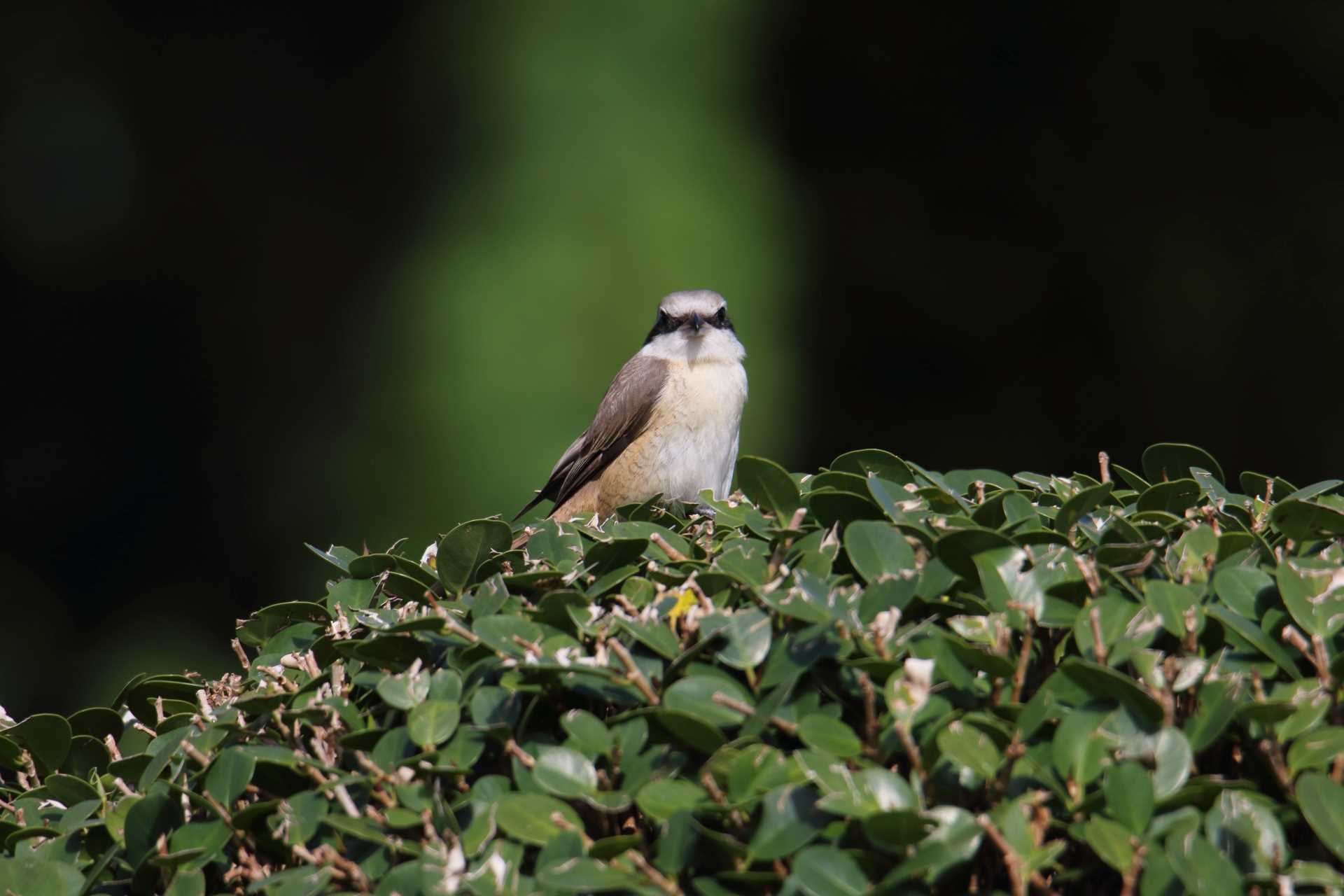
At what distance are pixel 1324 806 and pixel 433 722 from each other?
3.07 ft

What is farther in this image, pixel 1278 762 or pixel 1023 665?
pixel 1023 665

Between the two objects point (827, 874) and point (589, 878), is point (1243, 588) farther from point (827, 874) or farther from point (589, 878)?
point (589, 878)

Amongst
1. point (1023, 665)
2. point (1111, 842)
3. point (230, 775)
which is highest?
point (1023, 665)

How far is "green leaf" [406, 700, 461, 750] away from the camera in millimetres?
1581

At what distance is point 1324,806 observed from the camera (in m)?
1.33

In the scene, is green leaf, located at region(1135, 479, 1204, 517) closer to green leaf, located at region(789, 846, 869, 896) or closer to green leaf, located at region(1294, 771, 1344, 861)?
green leaf, located at region(1294, 771, 1344, 861)

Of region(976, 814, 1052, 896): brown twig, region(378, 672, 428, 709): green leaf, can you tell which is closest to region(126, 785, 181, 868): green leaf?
region(378, 672, 428, 709): green leaf

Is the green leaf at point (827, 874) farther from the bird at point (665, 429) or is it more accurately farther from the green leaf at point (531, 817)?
the bird at point (665, 429)

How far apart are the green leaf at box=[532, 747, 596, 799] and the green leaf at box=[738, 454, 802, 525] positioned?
533mm

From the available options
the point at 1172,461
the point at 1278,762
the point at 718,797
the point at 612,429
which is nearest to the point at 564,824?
the point at 718,797

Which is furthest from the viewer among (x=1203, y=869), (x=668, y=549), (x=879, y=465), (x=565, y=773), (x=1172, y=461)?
(x=1172, y=461)

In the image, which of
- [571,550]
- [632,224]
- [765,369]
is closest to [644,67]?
[632,224]

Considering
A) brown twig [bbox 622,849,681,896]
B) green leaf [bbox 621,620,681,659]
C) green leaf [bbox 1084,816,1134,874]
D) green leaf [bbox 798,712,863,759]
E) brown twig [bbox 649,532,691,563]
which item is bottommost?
brown twig [bbox 622,849,681,896]

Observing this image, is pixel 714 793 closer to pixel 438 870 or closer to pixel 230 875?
pixel 438 870
